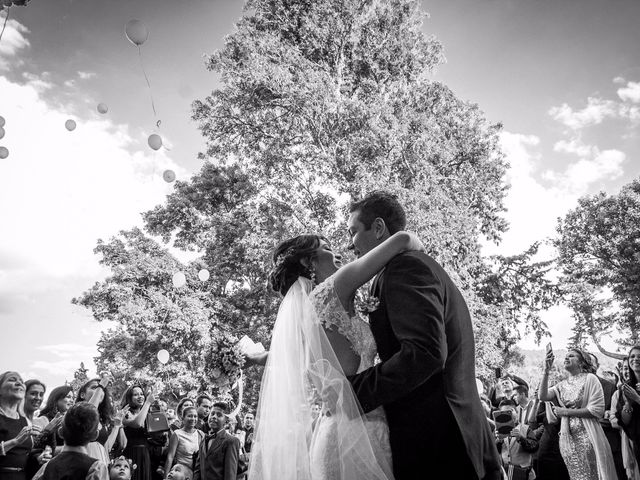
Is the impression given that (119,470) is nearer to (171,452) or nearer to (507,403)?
(171,452)

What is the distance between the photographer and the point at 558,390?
572cm

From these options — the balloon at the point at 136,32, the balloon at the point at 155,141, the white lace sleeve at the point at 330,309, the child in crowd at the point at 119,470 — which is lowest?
the child in crowd at the point at 119,470

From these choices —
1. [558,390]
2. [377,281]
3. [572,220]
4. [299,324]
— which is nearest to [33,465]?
[299,324]

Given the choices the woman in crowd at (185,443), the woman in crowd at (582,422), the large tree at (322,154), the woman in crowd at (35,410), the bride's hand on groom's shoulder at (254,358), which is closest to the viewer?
the bride's hand on groom's shoulder at (254,358)

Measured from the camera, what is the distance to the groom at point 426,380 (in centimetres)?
167

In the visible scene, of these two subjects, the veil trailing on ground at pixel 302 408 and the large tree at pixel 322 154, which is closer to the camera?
the veil trailing on ground at pixel 302 408

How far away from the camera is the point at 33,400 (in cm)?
461

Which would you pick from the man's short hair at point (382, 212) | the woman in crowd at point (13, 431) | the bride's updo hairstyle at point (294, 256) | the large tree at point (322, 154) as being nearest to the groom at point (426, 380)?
the man's short hair at point (382, 212)

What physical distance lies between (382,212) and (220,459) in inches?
161

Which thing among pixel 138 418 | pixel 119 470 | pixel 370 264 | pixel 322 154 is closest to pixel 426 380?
pixel 370 264

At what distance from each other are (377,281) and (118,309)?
53.9 feet

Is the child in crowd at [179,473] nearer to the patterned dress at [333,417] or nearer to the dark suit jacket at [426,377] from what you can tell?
the patterned dress at [333,417]

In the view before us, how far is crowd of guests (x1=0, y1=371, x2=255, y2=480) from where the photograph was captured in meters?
3.35

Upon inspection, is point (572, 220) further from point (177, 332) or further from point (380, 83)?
point (177, 332)
